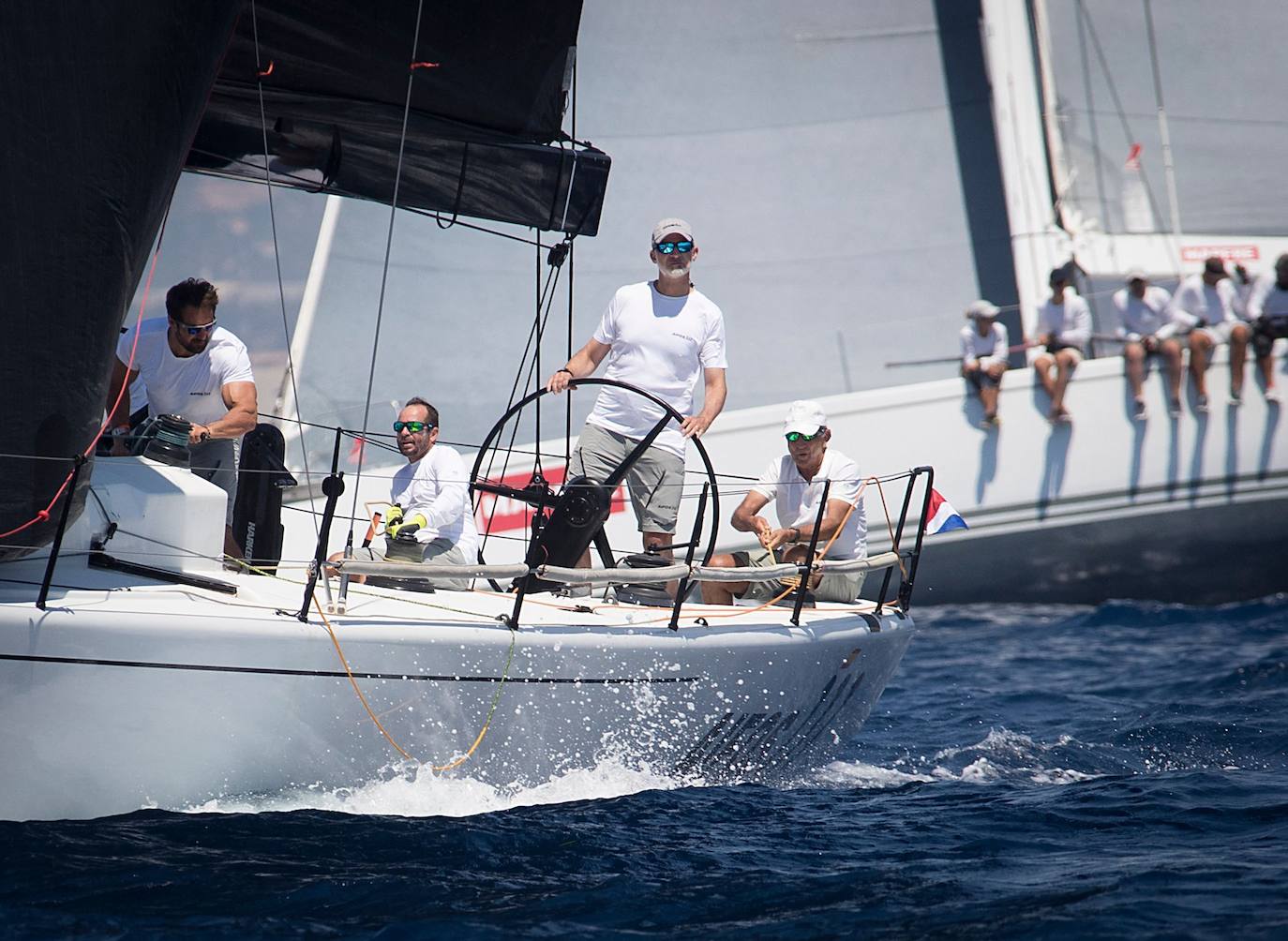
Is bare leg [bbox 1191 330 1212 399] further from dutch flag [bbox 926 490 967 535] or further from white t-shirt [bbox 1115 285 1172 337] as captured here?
dutch flag [bbox 926 490 967 535]

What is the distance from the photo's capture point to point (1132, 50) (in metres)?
10.2

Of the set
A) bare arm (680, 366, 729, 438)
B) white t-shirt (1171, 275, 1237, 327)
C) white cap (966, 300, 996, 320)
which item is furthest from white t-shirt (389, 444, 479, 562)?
white t-shirt (1171, 275, 1237, 327)

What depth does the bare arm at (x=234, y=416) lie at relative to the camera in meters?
4.72

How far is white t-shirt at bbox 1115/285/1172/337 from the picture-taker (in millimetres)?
9352

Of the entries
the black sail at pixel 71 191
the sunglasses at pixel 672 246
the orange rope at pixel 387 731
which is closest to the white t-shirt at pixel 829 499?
the sunglasses at pixel 672 246

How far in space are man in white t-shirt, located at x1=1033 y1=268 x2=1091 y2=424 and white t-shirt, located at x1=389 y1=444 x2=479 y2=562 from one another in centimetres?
531

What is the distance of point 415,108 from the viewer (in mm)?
5340

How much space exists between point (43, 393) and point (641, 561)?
1969 mm

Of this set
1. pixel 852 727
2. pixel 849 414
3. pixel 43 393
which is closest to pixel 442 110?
pixel 43 393

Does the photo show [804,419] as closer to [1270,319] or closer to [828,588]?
[828,588]

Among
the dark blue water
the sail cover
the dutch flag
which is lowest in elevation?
the dark blue water

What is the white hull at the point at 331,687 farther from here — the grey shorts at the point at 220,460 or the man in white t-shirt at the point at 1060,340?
the man in white t-shirt at the point at 1060,340

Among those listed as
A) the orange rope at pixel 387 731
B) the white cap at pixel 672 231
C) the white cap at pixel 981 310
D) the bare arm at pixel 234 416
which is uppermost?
the white cap at pixel 672 231

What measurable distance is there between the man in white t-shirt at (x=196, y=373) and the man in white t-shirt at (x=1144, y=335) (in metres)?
6.34
